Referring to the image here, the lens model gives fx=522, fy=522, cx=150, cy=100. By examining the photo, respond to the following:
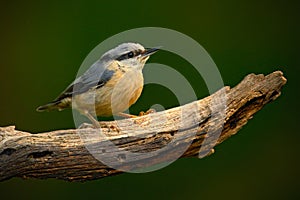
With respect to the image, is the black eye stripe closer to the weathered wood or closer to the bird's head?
the bird's head

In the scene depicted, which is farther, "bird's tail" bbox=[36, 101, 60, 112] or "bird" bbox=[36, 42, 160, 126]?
"bird's tail" bbox=[36, 101, 60, 112]

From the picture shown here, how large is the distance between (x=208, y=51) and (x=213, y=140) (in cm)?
63

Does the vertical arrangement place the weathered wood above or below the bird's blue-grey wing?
below

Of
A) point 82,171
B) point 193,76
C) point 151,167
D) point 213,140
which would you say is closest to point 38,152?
point 82,171

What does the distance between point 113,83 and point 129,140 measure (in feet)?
0.74

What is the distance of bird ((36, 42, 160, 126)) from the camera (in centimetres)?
158

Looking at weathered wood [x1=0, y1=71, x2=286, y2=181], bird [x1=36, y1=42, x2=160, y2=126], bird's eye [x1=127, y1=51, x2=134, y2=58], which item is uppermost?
bird's eye [x1=127, y1=51, x2=134, y2=58]

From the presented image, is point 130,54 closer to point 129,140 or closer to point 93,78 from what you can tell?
point 93,78

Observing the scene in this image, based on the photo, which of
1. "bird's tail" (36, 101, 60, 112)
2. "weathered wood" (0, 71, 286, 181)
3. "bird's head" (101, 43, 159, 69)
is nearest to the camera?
"weathered wood" (0, 71, 286, 181)

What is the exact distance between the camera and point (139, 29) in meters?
1.98

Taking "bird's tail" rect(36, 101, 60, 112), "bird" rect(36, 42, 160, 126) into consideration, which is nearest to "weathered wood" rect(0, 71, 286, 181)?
"bird" rect(36, 42, 160, 126)

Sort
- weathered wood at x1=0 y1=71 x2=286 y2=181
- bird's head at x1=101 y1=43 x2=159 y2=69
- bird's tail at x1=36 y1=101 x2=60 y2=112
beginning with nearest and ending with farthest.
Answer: weathered wood at x1=0 y1=71 x2=286 y2=181 < bird's head at x1=101 y1=43 x2=159 y2=69 < bird's tail at x1=36 y1=101 x2=60 y2=112

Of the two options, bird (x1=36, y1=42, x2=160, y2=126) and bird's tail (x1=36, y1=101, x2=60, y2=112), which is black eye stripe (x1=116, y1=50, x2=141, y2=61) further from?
bird's tail (x1=36, y1=101, x2=60, y2=112)

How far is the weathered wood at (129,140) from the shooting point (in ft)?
4.72
